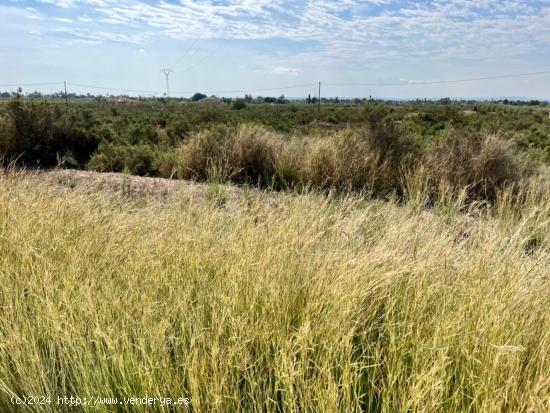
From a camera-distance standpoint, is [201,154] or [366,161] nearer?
[366,161]

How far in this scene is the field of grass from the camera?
193 cm

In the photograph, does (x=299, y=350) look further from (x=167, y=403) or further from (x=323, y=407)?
(x=167, y=403)

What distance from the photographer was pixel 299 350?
2.07 meters

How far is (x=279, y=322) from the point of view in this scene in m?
2.31

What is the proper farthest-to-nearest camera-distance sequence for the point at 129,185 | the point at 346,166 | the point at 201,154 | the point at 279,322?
the point at 201,154 < the point at 346,166 < the point at 129,185 < the point at 279,322

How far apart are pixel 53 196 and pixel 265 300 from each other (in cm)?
413

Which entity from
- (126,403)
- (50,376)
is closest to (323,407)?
(126,403)

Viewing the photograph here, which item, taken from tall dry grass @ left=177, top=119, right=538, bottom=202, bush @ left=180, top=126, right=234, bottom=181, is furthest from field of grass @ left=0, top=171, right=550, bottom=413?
bush @ left=180, top=126, right=234, bottom=181

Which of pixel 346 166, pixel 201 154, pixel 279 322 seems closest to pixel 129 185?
pixel 201 154

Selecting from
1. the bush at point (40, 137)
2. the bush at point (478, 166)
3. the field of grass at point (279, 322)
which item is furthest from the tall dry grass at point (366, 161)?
the bush at point (40, 137)

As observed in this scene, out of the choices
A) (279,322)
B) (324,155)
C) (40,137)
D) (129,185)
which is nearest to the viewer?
(279,322)

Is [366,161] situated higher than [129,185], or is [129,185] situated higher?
[366,161]

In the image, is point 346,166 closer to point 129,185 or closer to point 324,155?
point 324,155

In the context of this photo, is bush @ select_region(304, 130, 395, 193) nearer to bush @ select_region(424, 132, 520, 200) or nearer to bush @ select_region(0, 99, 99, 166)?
bush @ select_region(424, 132, 520, 200)
